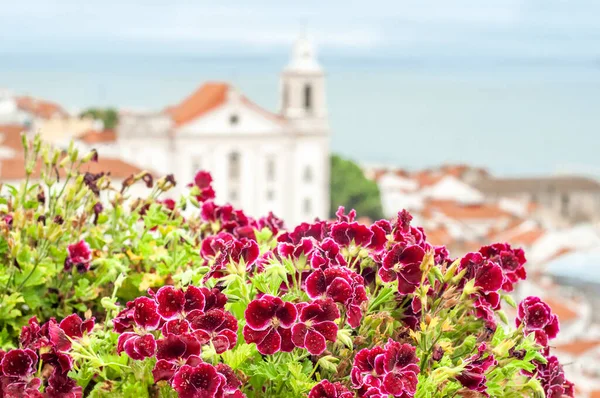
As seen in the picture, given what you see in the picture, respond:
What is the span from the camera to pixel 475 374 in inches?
63.7

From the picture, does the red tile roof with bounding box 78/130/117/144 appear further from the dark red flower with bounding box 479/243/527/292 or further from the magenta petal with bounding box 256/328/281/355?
the magenta petal with bounding box 256/328/281/355

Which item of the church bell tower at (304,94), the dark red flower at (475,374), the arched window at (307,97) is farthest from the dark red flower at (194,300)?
the arched window at (307,97)

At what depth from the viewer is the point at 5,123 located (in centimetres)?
5016

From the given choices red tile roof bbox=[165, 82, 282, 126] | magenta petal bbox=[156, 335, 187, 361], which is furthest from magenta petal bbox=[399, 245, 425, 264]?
red tile roof bbox=[165, 82, 282, 126]

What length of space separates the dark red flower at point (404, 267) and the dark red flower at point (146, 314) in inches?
16.0

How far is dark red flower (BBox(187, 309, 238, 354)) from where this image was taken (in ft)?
5.18

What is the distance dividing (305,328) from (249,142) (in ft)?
127

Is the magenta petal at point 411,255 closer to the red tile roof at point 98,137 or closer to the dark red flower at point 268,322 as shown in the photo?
the dark red flower at point 268,322

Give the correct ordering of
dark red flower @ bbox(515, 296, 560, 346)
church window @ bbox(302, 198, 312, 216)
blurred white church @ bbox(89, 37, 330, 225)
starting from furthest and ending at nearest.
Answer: church window @ bbox(302, 198, 312, 216) → blurred white church @ bbox(89, 37, 330, 225) → dark red flower @ bbox(515, 296, 560, 346)

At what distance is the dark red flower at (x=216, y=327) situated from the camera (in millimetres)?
1580

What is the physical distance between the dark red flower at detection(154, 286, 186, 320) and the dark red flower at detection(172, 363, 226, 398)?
139mm

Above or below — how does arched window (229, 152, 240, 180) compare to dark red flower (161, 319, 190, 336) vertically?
below

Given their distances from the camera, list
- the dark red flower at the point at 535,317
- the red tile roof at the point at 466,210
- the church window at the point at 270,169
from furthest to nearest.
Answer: the red tile roof at the point at 466,210
the church window at the point at 270,169
the dark red flower at the point at 535,317

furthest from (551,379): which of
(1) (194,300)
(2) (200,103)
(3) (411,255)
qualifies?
(2) (200,103)
